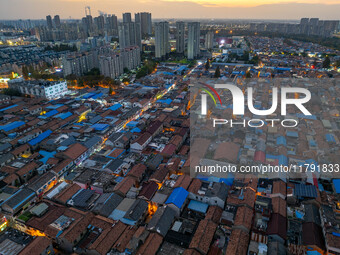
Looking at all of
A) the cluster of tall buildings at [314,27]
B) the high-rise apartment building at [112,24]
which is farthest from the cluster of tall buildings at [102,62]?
the cluster of tall buildings at [314,27]

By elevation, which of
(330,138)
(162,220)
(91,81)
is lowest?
(162,220)

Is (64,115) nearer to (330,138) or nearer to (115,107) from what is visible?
(115,107)

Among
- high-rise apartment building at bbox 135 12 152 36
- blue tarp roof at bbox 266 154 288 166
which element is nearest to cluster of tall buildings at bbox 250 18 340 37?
high-rise apartment building at bbox 135 12 152 36

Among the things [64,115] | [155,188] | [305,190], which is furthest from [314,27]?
[155,188]

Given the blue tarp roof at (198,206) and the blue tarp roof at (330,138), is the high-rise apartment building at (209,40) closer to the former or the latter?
the blue tarp roof at (330,138)

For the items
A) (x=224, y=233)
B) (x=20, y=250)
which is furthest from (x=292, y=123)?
(x=20, y=250)
